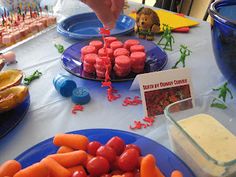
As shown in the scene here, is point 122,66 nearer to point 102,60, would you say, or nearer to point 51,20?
point 102,60

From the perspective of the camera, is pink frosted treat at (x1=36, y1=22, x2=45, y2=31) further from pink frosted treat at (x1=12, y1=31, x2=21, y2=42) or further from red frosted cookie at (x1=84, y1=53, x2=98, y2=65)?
red frosted cookie at (x1=84, y1=53, x2=98, y2=65)

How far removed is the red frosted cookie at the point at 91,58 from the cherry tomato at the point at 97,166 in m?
0.37

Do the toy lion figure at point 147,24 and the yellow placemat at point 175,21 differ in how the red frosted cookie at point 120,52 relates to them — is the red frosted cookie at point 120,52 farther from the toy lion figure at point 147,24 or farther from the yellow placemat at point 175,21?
the yellow placemat at point 175,21

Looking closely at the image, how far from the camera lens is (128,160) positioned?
48 cm

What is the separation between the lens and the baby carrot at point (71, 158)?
486mm

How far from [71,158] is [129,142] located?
13cm

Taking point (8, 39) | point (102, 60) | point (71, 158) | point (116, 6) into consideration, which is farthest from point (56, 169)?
point (8, 39)

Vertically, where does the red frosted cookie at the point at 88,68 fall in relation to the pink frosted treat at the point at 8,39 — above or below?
above

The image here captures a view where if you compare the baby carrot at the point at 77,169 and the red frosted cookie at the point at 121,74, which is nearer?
the baby carrot at the point at 77,169

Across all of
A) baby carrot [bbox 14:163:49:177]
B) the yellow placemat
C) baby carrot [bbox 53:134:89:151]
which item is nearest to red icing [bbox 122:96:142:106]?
baby carrot [bbox 53:134:89:151]

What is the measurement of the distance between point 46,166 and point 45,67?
51 centimetres

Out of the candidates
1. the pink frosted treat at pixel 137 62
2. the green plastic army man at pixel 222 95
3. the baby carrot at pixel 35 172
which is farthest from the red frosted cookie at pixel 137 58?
the baby carrot at pixel 35 172

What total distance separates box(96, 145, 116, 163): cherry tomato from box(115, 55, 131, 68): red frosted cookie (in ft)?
1.04

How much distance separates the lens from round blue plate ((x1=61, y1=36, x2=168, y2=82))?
79 centimetres
